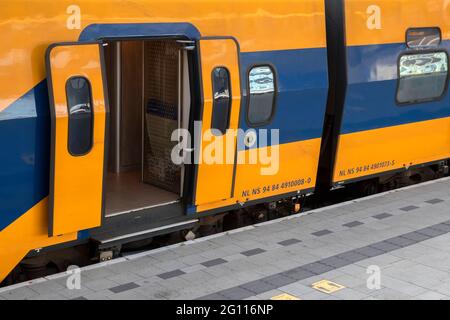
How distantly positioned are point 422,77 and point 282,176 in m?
3.05

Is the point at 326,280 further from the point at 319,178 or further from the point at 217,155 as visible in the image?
the point at 319,178

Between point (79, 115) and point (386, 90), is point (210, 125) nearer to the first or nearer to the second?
point (79, 115)

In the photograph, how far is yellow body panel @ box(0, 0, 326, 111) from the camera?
23.0ft

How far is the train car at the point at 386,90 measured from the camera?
10094 mm

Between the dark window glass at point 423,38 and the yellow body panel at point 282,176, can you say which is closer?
the yellow body panel at point 282,176

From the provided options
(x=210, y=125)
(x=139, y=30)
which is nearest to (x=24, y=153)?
(x=139, y=30)

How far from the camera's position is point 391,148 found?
11.0m

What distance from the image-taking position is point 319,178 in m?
10.5

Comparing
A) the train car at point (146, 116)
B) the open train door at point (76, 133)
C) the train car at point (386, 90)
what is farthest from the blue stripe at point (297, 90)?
the open train door at point (76, 133)

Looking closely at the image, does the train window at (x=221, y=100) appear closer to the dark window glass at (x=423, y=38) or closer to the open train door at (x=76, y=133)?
the open train door at (x=76, y=133)

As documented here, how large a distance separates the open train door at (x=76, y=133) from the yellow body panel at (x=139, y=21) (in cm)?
18

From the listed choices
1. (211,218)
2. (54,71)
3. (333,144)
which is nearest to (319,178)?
(333,144)

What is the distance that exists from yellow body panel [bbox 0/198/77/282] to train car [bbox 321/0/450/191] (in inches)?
167
